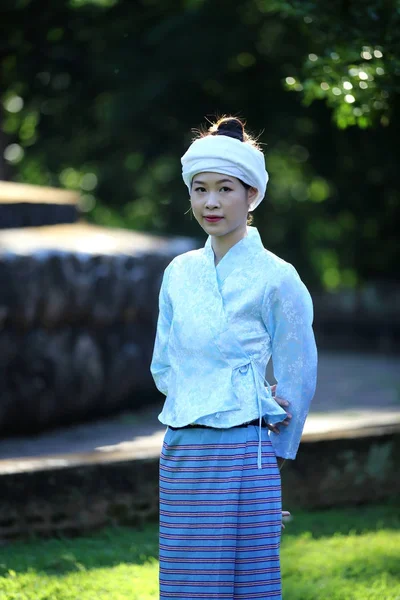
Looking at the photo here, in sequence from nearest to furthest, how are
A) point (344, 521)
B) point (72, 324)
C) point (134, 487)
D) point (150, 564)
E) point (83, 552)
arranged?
1. point (150, 564)
2. point (83, 552)
3. point (134, 487)
4. point (344, 521)
5. point (72, 324)

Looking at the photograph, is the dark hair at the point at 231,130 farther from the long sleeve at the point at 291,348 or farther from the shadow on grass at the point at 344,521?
the shadow on grass at the point at 344,521

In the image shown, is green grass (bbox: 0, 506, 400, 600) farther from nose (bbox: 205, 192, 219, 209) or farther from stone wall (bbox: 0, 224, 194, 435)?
nose (bbox: 205, 192, 219, 209)

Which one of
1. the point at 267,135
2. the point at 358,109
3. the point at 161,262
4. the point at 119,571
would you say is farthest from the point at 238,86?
the point at 119,571

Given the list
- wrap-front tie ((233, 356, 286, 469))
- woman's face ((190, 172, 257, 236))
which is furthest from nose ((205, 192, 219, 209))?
wrap-front tie ((233, 356, 286, 469))

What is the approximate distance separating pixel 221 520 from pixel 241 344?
1.65 ft

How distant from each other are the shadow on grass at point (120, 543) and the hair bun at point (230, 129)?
2.03 m

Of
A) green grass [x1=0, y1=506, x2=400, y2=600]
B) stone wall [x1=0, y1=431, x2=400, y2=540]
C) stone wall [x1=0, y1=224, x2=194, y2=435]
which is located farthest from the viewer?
stone wall [x1=0, y1=224, x2=194, y2=435]

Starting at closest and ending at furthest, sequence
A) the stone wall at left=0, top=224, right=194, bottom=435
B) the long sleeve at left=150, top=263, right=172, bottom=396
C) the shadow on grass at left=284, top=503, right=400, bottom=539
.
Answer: the long sleeve at left=150, top=263, right=172, bottom=396, the shadow on grass at left=284, top=503, right=400, bottom=539, the stone wall at left=0, top=224, right=194, bottom=435

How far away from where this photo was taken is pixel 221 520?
10.2 ft

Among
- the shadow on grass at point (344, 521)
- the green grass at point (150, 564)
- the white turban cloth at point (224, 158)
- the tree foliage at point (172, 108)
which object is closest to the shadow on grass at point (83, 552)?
the green grass at point (150, 564)

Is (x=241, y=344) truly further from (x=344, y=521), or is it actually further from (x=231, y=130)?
(x=344, y=521)

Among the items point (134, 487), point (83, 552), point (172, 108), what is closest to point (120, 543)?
point (83, 552)

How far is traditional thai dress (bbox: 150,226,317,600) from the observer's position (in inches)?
122

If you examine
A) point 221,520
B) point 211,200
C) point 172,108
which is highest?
point 172,108
